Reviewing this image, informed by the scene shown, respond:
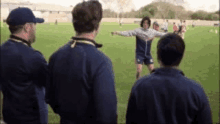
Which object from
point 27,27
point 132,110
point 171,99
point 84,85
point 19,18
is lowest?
point 132,110

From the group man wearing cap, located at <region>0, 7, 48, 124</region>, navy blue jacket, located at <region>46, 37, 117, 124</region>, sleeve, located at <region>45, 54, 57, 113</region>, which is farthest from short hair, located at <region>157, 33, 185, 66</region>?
man wearing cap, located at <region>0, 7, 48, 124</region>

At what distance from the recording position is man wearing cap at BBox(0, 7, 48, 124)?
263cm

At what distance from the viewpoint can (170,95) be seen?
82.0 inches

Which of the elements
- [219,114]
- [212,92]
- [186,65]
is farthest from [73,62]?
[186,65]

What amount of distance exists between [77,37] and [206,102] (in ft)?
3.95

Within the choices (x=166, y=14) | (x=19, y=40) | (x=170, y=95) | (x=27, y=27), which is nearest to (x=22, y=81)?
(x=19, y=40)

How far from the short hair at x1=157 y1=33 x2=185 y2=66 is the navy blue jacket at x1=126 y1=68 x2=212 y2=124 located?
79 millimetres

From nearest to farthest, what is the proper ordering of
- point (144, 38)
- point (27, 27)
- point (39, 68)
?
1. point (39, 68)
2. point (27, 27)
3. point (144, 38)

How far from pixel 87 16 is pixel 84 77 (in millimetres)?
519

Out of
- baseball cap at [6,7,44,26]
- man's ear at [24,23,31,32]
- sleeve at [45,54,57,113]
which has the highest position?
baseball cap at [6,7,44,26]

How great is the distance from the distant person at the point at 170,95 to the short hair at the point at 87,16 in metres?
0.60

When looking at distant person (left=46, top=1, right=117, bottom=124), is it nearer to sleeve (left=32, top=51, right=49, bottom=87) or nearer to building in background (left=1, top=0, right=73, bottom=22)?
sleeve (left=32, top=51, right=49, bottom=87)

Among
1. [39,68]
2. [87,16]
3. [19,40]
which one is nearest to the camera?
[87,16]

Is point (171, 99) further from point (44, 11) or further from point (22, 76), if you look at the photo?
point (44, 11)
